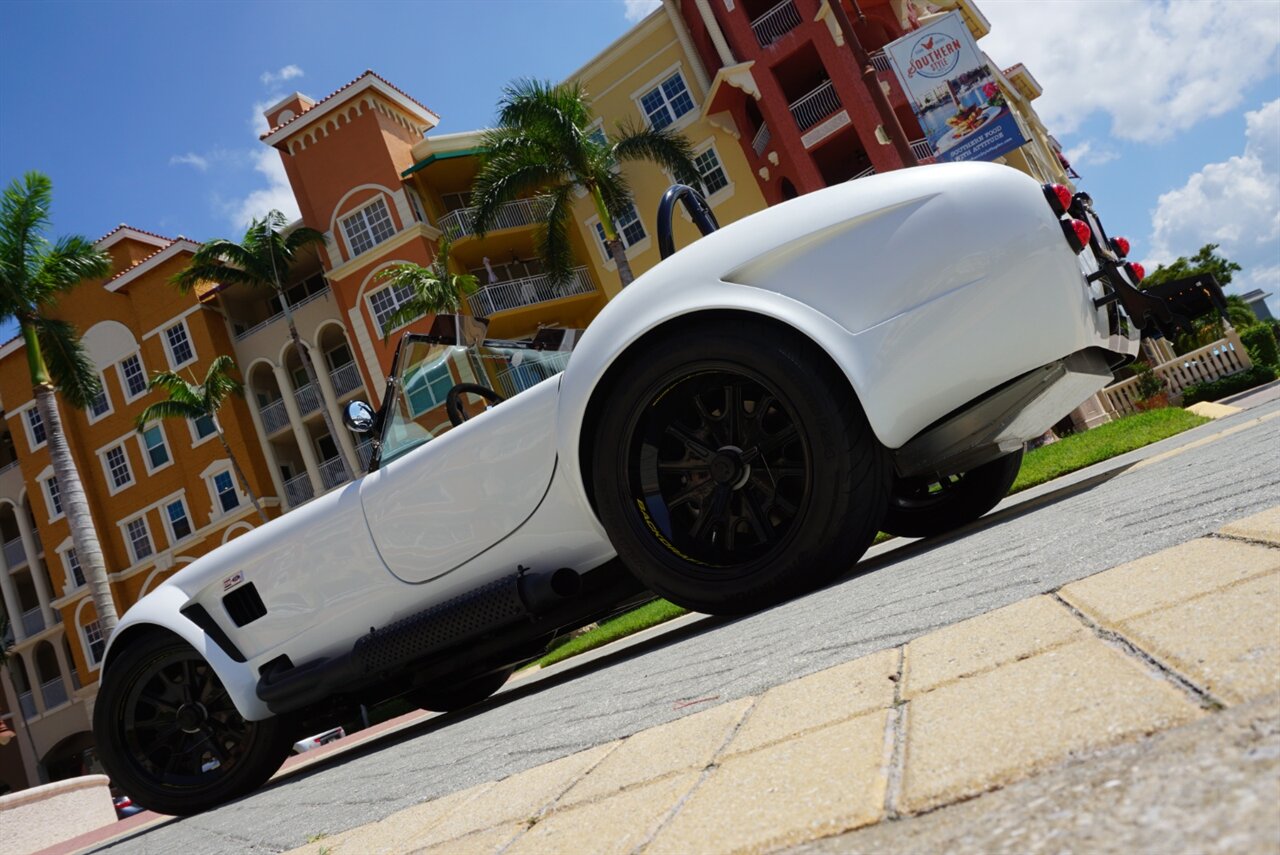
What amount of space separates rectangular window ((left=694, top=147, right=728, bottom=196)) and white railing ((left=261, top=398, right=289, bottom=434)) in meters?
16.3

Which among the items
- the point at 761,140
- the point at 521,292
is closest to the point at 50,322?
the point at 521,292

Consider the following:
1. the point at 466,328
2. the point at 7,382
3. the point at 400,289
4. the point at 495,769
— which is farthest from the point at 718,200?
the point at 7,382

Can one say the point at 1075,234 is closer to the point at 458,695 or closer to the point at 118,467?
the point at 458,695

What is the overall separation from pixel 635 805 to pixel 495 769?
0.84 m

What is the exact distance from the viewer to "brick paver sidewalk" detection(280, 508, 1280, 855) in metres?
0.96

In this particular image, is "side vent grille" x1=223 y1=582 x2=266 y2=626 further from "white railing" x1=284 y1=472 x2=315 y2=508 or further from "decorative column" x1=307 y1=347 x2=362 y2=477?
"white railing" x1=284 y1=472 x2=315 y2=508

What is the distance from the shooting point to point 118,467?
3459 centimetres

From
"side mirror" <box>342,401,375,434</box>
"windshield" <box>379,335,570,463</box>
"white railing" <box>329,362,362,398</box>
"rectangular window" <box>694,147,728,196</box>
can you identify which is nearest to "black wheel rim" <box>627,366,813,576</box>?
"windshield" <box>379,335,570,463</box>

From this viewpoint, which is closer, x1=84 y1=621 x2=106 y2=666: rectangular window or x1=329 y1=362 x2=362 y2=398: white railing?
x1=329 y1=362 x2=362 y2=398: white railing

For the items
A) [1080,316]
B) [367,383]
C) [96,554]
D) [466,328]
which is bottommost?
[1080,316]

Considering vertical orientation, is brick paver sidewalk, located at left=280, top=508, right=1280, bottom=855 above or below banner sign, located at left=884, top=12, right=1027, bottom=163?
below

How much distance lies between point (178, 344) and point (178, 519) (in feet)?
20.3

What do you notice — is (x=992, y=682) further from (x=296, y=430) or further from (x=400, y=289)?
(x=296, y=430)

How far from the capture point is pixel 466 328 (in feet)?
14.2
